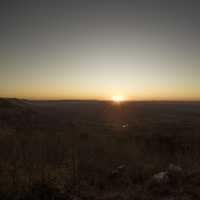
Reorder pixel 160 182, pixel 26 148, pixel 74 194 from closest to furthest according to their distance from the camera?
1. pixel 74 194
2. pixel 160 182
3. pixel 26 148

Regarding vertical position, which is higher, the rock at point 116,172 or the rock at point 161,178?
the rock at point 161,178

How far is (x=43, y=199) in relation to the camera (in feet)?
15.9

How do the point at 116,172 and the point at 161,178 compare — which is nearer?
the point at 161,178

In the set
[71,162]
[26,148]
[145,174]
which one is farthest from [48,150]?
[145,174]

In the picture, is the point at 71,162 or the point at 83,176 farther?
the point at 71,162

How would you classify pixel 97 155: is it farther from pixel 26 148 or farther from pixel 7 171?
pixel 7 171

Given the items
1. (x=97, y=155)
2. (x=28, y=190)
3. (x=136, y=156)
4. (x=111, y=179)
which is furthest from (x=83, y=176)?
(x=136, y=156)

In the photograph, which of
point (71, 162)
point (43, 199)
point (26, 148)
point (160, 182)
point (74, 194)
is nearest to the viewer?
point (43, 199)

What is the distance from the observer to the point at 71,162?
291 inches

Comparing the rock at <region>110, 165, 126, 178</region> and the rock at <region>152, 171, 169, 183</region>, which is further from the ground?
the rock at <region>152, 171, 169, 183</region>

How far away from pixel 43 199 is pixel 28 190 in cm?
49

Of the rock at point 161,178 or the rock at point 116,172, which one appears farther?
the rock at point 116,172

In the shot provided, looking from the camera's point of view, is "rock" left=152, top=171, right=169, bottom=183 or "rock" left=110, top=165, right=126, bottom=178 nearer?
"rock" left=152, top=171, right=169, bottom=183

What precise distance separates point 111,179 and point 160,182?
135 cm
